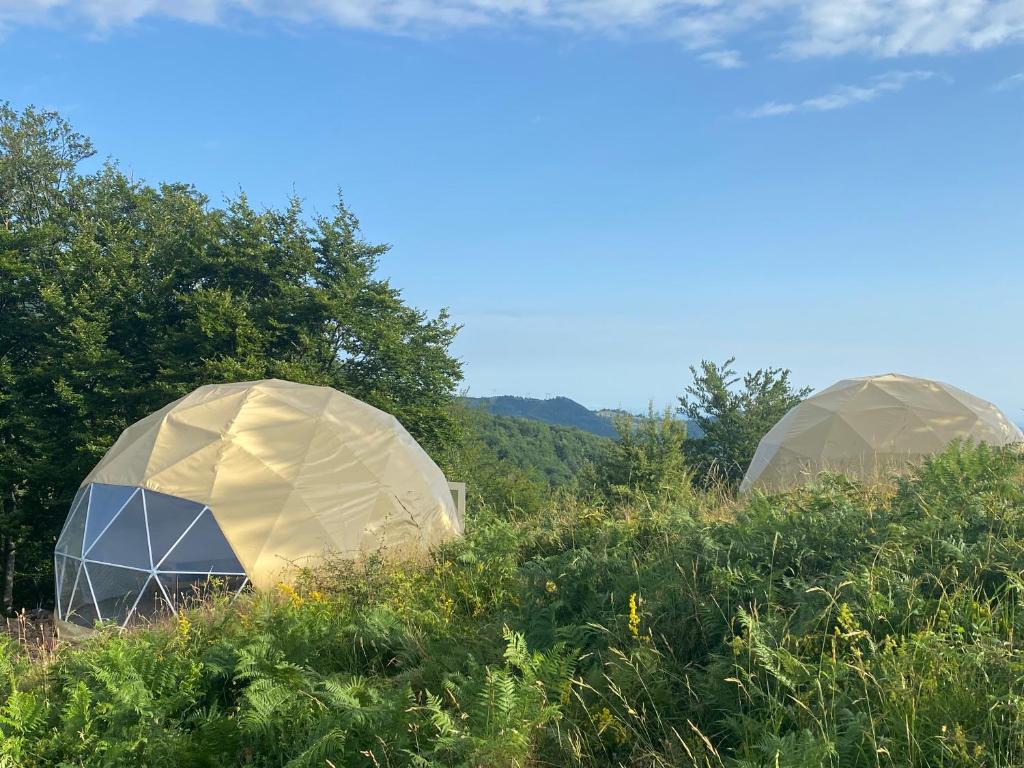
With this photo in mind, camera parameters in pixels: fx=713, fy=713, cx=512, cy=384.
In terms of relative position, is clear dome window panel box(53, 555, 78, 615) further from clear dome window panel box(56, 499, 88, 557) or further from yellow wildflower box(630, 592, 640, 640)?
yellow wildflower box(630, 592, 640, 640)

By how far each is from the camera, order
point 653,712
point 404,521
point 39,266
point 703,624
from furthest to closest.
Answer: point 39,266 → point 404,521 → point 703,624 → point 653,712

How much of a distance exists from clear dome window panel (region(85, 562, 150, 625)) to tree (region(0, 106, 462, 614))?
39.3 ft

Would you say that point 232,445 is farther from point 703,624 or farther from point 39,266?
point 39,266

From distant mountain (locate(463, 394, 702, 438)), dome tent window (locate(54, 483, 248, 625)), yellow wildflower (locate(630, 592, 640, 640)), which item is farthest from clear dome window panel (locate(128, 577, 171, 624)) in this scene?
distant mountain (locate(463, 394, 702, 438))

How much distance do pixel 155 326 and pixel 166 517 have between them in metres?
16.3

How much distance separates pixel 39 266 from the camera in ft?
84.2

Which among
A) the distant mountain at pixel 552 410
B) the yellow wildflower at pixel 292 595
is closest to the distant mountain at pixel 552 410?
the distant mountain at pixel 552 410

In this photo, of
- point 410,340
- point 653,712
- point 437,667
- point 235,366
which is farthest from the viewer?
point 410,340

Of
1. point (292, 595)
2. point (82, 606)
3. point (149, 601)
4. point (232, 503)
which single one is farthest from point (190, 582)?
point (292, 595)

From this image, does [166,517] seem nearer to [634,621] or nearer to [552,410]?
[634,621]

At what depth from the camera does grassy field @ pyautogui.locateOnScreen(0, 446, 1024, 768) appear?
3.15 meters

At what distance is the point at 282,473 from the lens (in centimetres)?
1285

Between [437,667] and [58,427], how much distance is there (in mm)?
25154

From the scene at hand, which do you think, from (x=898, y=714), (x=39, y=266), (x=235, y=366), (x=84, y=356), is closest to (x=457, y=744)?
(x=898, y=714)
